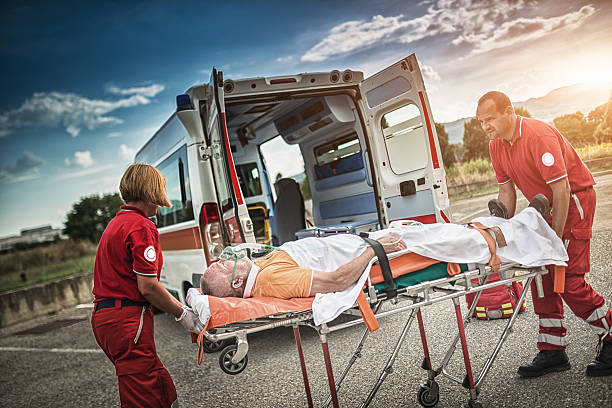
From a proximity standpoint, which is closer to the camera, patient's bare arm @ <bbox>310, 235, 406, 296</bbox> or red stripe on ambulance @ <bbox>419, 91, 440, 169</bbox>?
patient's bare arm @ <bbox>310, 235, 406, 296</bbox>

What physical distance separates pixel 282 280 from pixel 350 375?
56.1 inches

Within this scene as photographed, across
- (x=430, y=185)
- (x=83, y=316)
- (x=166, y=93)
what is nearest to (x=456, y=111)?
(x=430, y=185)

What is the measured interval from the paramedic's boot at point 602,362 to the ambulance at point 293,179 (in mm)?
1842

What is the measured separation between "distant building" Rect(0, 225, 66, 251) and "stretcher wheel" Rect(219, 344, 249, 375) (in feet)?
51.9

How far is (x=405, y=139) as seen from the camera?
5.02 metres

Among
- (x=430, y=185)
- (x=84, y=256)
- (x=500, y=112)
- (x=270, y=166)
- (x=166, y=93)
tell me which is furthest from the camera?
(x=84, y=256)

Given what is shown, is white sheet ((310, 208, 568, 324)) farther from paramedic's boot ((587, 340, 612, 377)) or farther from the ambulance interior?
the ambulance interior

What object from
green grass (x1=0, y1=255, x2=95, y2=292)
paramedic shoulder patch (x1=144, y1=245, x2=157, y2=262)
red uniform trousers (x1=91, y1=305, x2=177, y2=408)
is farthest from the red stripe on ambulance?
green grass (x1=0, y1=255, x2=95, y2=292)

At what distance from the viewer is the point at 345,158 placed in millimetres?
6953

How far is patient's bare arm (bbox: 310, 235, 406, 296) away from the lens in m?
2.74

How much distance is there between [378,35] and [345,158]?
4459 mm

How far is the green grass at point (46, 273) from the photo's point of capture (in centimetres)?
1303

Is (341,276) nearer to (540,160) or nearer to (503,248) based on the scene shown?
(503,248)

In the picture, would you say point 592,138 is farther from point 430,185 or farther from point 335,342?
point 335,342
